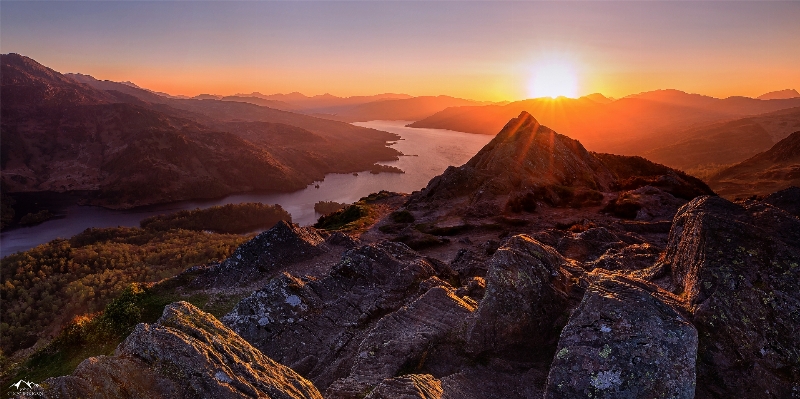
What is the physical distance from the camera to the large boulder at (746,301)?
8889 millimetres

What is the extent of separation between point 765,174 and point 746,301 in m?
92.2

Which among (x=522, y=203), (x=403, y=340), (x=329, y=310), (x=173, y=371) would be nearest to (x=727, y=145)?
(x=522, y=203)

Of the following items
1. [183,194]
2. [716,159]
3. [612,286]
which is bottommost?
[183,194]

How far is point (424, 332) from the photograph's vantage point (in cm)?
1412

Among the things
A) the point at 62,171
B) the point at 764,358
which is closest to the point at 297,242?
the point at 764,358

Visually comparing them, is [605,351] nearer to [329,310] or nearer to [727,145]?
[329,310]

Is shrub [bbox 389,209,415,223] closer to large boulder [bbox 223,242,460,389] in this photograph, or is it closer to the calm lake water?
large boulder [bbox 223,242,460,389]

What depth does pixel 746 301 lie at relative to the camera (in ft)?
31.4

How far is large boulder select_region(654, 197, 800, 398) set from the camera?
8.89 metres

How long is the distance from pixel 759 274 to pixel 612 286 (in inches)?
138

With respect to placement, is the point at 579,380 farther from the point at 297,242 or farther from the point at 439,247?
the point at 439,247

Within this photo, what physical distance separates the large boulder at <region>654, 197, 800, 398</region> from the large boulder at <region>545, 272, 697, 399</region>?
1.14m

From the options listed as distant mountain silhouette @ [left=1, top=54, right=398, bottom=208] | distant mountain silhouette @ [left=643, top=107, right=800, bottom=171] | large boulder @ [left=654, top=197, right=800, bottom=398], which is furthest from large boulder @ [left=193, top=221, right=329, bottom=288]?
distant mountain silhouette @ [left=643, top=107, right=800, bottom=171]

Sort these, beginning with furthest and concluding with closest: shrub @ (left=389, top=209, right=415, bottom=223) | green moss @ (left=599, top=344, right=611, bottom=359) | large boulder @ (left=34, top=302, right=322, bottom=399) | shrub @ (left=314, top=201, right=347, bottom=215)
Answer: shrub @ (left=314, top=201, right=347, bottom=215)
shrub @ (left=389, top=209, right=415, bottom=223)
green moss @ (left=599, top=344, right=611, bottom=359)
large boulder @ (left=34, top=302, right=322, bottom=399)
